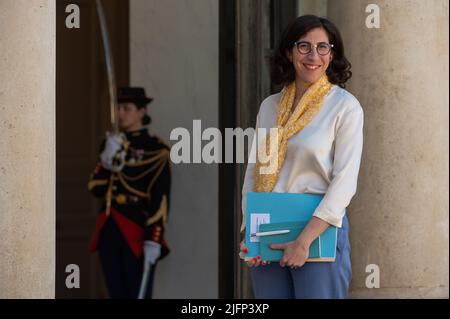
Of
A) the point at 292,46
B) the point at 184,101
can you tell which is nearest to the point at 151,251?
the point at 184,101

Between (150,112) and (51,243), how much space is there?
2650mm

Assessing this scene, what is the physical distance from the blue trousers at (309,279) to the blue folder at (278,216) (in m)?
0.07

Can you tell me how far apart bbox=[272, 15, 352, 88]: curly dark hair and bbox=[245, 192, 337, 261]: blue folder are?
0.50 m

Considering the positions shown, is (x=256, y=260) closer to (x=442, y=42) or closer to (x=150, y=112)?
(x=442, y=42)

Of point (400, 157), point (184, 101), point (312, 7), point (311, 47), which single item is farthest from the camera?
point (184, 101)

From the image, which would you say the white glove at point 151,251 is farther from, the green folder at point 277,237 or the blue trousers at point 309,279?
the green folder at point 277,237

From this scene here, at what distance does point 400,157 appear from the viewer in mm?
6809

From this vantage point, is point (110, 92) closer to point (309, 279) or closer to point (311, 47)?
point (311, 47)

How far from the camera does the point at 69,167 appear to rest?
997 centimetres

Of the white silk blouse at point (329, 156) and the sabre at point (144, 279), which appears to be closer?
the white silk blouse at point (329, 156)

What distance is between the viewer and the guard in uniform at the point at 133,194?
8.50 m

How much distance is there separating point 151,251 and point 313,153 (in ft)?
10.1

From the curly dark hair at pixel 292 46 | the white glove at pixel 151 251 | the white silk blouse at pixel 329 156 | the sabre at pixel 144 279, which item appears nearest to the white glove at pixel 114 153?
the white glove at pixel 151 251
